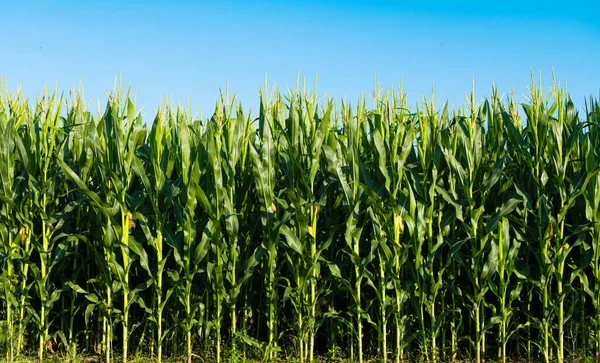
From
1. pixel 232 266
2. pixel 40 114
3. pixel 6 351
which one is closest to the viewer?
pixel 232 266

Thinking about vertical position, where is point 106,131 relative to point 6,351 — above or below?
above

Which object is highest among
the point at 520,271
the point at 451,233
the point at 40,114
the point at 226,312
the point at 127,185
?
the point at 40,114

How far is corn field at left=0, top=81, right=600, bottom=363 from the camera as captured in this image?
20.9 feet

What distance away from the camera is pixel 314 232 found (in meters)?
6.39

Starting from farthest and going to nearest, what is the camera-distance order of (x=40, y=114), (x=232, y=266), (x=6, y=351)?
1. (x=40, y=114)
2. (x=6, y=351)
3. (x=232, y=266)

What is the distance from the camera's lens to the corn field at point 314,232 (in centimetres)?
636

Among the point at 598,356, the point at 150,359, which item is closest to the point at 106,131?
the point at 150,359

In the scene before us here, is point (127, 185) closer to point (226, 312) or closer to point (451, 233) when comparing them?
point (226, 312)

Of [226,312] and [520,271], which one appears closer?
[520,271]

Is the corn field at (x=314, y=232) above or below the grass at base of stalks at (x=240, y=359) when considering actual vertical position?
above

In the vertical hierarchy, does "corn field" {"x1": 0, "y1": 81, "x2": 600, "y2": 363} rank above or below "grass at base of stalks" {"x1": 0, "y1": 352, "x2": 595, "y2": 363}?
above

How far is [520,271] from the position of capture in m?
6.45

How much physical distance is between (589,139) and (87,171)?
5.45m

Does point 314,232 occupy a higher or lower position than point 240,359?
higher
